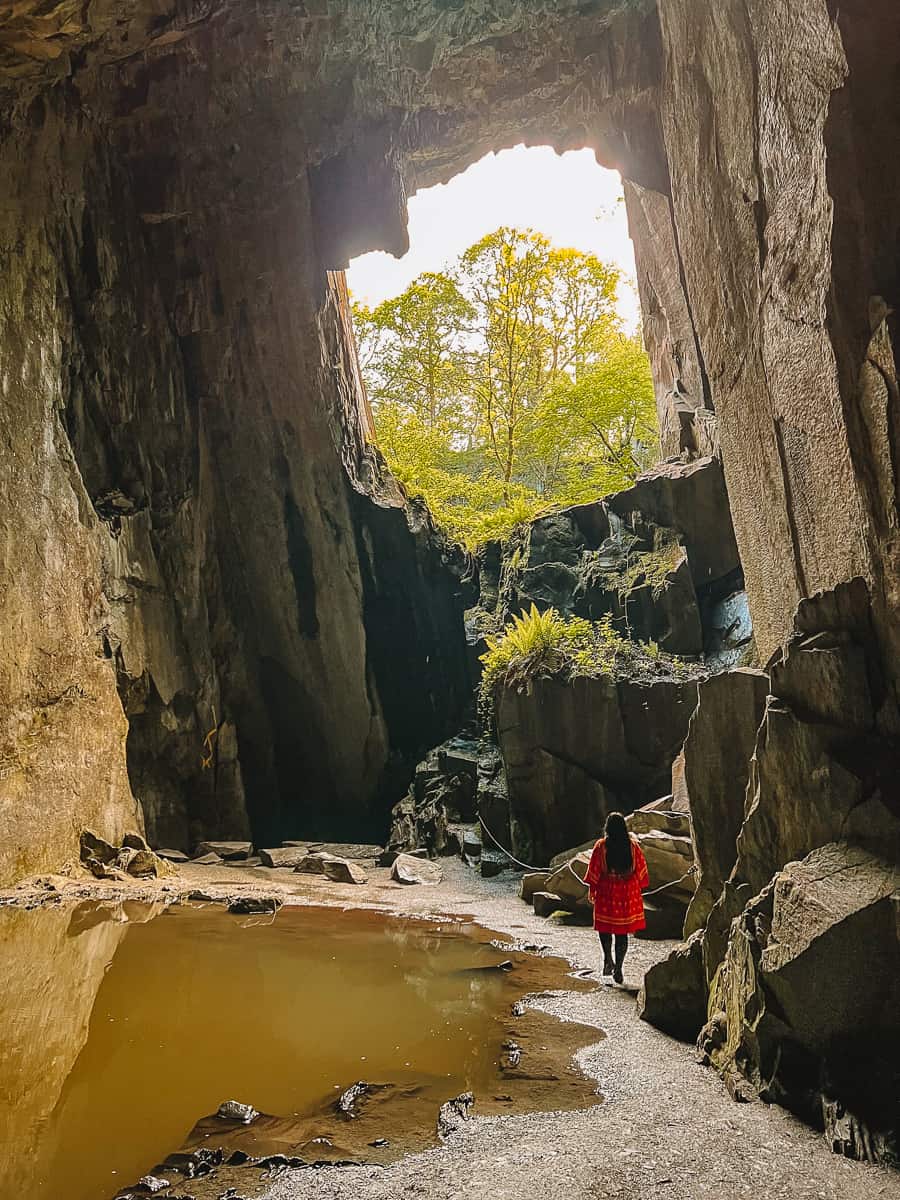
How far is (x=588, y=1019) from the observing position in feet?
17.1

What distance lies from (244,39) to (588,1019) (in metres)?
13.5

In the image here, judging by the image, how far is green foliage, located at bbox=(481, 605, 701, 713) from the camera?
1235 centimetres

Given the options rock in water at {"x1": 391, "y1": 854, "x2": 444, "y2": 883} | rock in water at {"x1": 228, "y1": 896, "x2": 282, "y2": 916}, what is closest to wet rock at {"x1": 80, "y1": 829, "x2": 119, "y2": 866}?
rock in water at {"x1": 228, "y1": 896, "x2": 282, "y2": 916}

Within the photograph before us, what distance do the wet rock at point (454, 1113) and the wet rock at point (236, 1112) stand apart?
838 mm

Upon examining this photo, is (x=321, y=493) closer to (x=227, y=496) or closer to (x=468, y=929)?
(x=227, y=496)

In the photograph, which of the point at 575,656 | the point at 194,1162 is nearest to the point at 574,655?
the point at 575,656

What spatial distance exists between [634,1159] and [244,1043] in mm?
2245

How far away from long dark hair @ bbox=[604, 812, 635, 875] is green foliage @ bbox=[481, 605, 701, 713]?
19.0 feet

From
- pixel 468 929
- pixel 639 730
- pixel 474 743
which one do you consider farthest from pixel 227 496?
pixel 468 929

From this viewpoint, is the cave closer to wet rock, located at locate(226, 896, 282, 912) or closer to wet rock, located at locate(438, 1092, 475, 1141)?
wet rock, located at locate(438, 1092, 475, 1141)

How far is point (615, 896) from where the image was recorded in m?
6.36

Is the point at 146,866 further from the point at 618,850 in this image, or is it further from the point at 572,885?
the point at 618,850

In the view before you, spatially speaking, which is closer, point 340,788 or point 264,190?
point 264,190

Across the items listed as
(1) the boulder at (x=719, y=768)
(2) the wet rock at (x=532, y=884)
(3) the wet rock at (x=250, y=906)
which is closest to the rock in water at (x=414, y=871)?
(2) the wet rock at (x=532, y=884)
